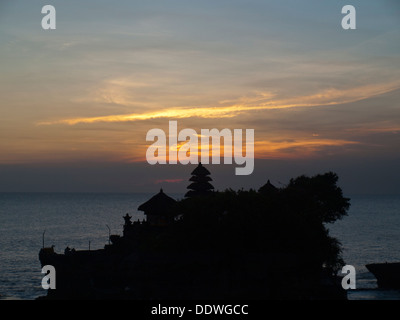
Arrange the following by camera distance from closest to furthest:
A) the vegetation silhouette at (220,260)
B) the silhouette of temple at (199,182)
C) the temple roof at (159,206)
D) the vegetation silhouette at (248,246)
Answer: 1. the vegetation silhouette at (220,260)
2. the vegetation silhouette at (248,246)
3. the temple roof at (159,206)
4. the silhouette of temple at (199,182)

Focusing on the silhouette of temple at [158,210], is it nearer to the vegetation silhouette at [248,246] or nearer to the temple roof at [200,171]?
the temple roof at [200,171]

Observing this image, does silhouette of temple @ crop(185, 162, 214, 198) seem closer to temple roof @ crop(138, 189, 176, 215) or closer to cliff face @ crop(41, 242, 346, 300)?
temple roof @ crop(138, 189, 176, 215)

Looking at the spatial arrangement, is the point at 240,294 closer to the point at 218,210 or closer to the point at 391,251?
the point at 218,210

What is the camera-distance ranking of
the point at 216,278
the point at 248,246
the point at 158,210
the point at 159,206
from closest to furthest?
the point at 216,278 → the point at 248,246 → the point at 158,210 → the point at 159,206

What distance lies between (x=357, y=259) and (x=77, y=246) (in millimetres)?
58585

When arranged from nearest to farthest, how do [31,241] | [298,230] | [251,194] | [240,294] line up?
[240,294]
[298,230]
[251,194]
[31,241]

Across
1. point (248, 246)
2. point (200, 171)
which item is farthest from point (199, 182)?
point (248, 246)

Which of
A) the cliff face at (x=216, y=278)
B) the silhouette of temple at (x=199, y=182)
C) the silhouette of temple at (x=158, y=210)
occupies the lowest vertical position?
the cliff face at (x=216, y=278)

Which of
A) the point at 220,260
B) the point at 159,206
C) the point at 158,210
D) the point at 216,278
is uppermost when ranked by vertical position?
the point at 159,206

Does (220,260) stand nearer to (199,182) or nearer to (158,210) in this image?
(158,210)

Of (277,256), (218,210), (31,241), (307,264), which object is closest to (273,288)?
(277,256)

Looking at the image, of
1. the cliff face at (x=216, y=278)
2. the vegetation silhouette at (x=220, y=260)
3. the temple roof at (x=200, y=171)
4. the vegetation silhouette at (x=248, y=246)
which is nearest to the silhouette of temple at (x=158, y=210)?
the vegetation silhouette at (x=220, y=260)

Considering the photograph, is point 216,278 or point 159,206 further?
point 159,206
